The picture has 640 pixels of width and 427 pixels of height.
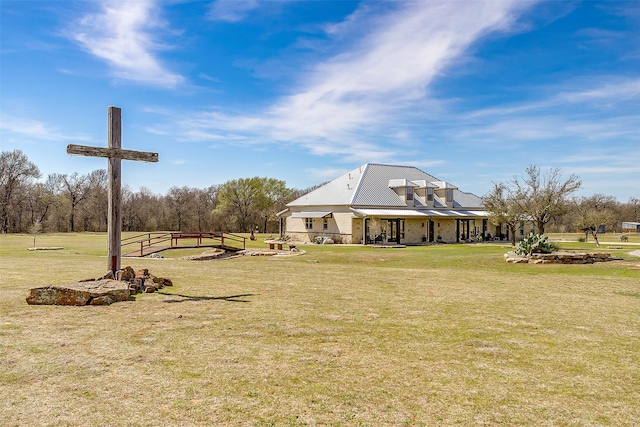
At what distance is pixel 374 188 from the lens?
40469 mm

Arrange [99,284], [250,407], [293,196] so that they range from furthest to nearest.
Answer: [293,196] → [99,284] → [250,407]

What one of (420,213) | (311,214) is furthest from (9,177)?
(420,213)

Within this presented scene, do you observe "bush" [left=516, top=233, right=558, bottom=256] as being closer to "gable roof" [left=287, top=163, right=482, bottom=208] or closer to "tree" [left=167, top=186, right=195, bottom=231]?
"gable roof" [left=287, top=163, right=482, bottom=208]

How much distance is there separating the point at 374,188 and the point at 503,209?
1123 cm

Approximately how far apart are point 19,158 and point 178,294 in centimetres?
6212

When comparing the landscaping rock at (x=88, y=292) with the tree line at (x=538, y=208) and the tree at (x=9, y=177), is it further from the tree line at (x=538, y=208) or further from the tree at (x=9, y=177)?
the tree at (x=9, y=177)

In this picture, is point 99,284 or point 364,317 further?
point 99,284

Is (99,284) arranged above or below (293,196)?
below

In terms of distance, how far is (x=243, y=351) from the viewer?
574cm

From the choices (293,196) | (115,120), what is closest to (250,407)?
(115,120)

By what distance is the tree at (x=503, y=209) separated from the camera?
3244 cm

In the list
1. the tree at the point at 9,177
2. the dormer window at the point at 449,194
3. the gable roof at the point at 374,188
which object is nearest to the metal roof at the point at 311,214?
the gable roof at the point at 374,188

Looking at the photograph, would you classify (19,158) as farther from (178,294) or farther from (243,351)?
(243,351)

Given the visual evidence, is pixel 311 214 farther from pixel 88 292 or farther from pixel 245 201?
pixel 88 292
